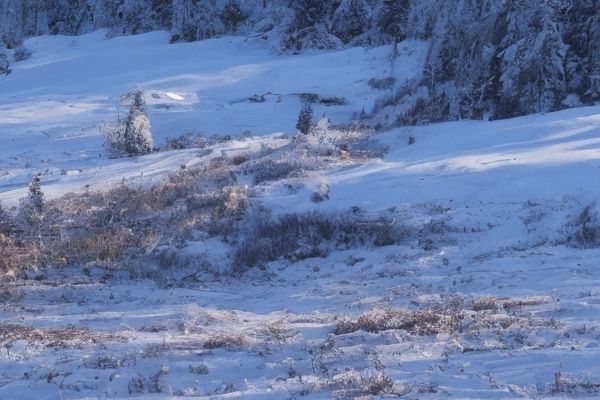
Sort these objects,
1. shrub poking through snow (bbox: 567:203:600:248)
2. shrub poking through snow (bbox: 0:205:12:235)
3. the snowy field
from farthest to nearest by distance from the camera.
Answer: shrub poking through snow (bbox: 0:205:12:235)
shrub poking through snow (bbox: 567:203:600:248)
the snowy field

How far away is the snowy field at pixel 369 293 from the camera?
504cm

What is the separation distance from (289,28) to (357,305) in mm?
21860

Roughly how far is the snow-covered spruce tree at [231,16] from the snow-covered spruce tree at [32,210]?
2195cm

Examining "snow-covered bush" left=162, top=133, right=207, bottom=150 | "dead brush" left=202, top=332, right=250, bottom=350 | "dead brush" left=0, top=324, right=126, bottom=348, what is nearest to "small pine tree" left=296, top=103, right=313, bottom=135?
"snow-covered bush" left=162, top=133, right=207, bottom=150

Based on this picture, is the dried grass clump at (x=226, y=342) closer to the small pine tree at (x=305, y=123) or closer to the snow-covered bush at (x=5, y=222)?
the snow-covered bush at (x=5, y=222)

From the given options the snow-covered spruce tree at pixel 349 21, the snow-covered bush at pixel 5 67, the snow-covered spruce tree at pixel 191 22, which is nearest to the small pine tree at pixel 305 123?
the snow-covered bush at pixel 5 67

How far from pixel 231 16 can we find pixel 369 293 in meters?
25.8

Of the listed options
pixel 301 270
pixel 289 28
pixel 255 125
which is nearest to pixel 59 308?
pixel 301 270

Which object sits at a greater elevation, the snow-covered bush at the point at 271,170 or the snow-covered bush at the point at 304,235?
the snow-covered bush at the point at 271,170

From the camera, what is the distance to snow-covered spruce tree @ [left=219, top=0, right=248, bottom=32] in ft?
104

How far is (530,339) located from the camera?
18.4ft

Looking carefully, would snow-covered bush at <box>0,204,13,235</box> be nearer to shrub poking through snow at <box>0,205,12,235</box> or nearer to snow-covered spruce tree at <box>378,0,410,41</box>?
shrub poking through snow at <box>0,205,12,235</box>

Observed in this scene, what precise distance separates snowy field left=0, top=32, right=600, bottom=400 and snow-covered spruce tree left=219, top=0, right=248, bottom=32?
1558cm

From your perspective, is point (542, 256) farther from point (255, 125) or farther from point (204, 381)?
point (255, 125)
